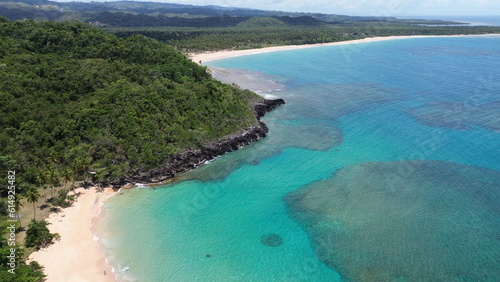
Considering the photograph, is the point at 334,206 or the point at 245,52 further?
the point at 245,52

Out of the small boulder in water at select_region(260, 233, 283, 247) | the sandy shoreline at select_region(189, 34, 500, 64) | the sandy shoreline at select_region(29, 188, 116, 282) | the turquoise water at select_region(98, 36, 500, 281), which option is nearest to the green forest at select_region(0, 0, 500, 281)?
the sandy shoreline at select_region(29, 188, 116, 282)

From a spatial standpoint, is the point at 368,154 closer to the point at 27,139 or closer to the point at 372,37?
the point at 27,139

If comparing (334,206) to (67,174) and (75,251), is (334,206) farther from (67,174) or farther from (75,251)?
(67,174)

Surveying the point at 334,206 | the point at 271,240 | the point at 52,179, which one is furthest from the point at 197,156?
the point at 334,206

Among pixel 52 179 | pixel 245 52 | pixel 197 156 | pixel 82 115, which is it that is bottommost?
pixel 197 156

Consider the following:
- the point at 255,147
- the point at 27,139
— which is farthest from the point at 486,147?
the point at 27,139

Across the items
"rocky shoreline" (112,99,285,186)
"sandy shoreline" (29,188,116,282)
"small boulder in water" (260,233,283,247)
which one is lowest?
"sandy shoreline" (29,188,116,282)

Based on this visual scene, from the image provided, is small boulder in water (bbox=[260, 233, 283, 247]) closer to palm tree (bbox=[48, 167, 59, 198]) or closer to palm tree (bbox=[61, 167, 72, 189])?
palm tree (bbox=[61, 167, 72, 189])
